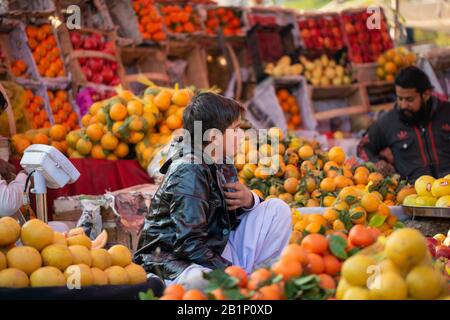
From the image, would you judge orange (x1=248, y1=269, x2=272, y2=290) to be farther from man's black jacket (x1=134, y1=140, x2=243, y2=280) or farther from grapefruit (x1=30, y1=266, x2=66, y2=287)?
man's black jacket (x1=134, y1=140, x2=243, y2=280)

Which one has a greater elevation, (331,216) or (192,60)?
(192,60)

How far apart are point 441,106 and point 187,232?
333cm

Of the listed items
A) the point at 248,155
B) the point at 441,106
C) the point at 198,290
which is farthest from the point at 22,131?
the point at 198,290

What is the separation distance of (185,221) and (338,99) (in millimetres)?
5652

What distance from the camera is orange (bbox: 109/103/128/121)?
487 cm

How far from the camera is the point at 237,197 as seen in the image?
3.13 m

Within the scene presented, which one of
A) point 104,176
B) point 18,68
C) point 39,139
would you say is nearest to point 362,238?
point 104,176

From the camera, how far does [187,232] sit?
112 inches

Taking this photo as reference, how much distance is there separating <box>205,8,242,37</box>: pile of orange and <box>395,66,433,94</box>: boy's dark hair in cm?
254

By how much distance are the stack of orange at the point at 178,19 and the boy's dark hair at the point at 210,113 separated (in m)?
4.13

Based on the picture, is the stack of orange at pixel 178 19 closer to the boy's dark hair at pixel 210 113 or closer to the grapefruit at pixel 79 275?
the boy's dark hair at pixel 210 113

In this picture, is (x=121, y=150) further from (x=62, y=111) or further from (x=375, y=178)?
(x=375, y=178)

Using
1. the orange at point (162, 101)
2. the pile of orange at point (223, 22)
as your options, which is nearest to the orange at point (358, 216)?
the orange at point (162, 101)
